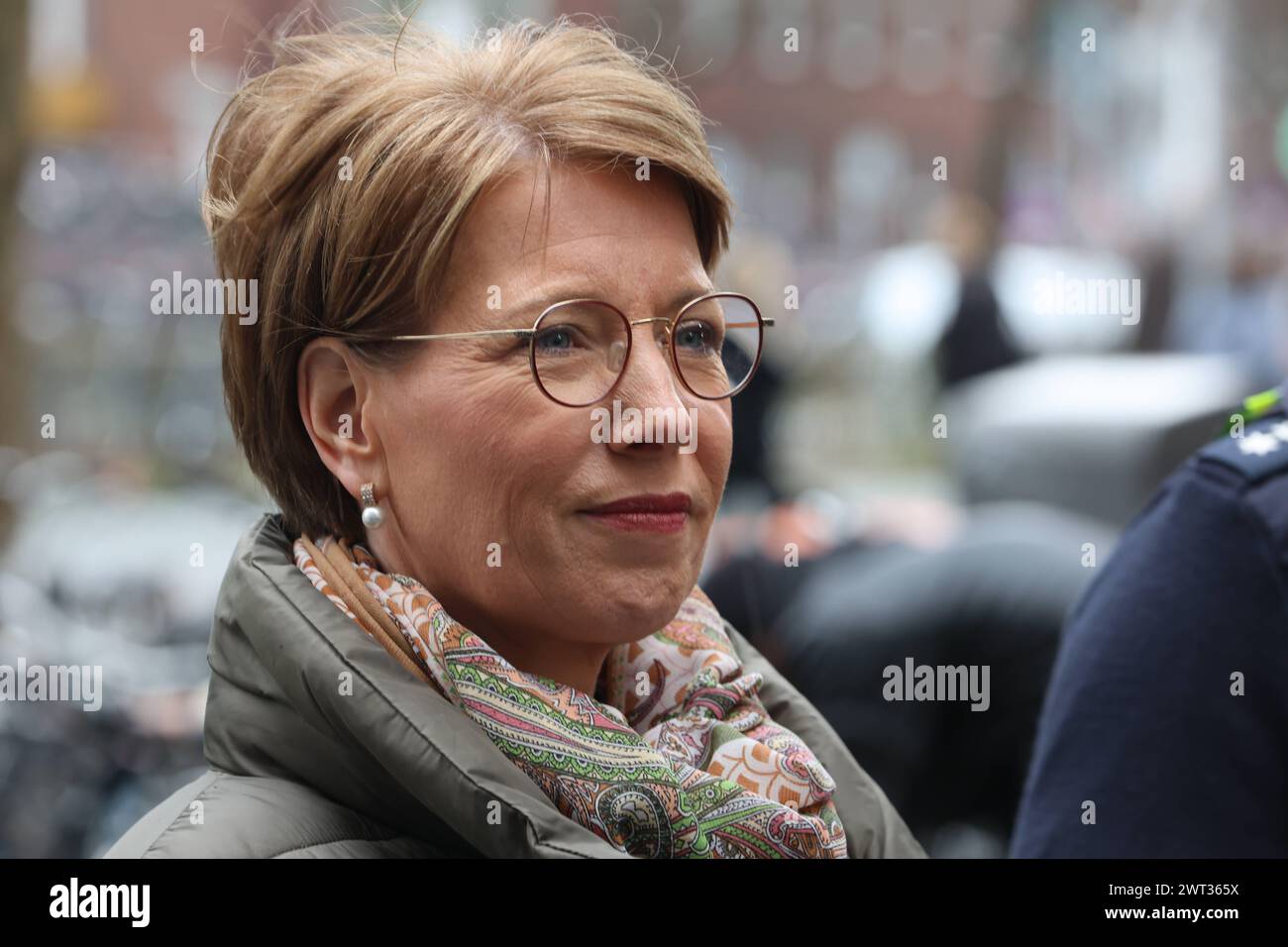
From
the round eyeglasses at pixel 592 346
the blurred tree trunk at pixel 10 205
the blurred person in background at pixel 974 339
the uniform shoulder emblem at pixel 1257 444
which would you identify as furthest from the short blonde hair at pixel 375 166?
the blurred person in background at pixel 974 339

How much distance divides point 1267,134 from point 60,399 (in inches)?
723

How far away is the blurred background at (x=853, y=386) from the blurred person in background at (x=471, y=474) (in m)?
0.38

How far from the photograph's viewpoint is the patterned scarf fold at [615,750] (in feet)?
5.83

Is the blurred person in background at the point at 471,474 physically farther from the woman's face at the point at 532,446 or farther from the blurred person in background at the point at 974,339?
the blurred person in background at the point at 974,339

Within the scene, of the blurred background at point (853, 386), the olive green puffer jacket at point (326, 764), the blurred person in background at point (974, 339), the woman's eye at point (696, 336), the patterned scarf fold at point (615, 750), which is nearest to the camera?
the olive green puffer jacket at point (326, 764)

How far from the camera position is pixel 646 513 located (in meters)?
1.84

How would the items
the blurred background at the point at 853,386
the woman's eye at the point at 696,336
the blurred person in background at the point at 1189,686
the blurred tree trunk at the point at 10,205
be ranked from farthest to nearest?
the blurred tree trunk at the point at 10,205
the blurred background at the point at 853,386
the blurred person in background at the point at 1189,686
the woman's eye at the point at 696,336

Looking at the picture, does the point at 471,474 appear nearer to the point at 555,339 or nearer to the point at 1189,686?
the point at 555,339

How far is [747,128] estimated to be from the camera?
101 ft

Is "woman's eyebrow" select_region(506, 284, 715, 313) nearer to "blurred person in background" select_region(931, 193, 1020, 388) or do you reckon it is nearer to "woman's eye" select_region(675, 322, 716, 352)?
"woman's eye" select_region(675, 322, 716, 352)

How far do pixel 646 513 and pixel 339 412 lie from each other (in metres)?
0.40

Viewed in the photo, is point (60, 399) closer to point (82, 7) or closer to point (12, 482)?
point (12, 482)

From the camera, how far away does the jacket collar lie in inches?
65.4
